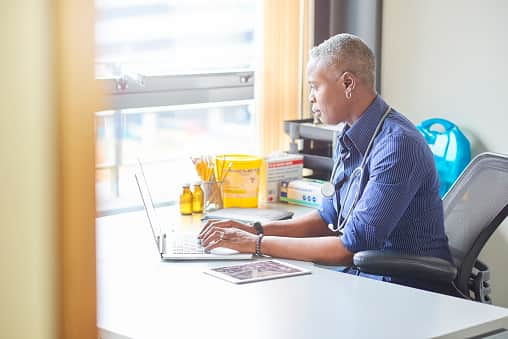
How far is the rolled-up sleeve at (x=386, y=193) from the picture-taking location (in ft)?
7.55

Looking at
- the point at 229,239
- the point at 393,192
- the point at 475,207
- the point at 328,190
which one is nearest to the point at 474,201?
the point at 475,207

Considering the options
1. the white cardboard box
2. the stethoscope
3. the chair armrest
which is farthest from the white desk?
the white cardboard box

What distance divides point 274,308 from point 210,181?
1174 millimetres

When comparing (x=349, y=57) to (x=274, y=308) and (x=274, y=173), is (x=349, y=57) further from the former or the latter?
(x=274, y=308)

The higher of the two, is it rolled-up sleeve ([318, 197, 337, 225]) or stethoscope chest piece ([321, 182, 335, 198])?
stethoscope chest piece ([321, 182, 335, 198])

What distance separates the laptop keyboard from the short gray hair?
71cm

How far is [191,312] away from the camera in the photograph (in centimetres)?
184

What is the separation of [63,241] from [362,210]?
4.91 ft

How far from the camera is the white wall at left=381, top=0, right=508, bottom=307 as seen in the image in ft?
11.3

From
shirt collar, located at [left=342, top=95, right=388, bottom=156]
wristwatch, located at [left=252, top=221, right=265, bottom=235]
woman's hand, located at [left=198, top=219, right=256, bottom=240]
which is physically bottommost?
wristwatch, located at [left=252, top=221, right=265, bottom=235]

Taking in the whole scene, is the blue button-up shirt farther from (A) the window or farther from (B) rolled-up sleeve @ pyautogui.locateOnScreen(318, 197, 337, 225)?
(A) the window

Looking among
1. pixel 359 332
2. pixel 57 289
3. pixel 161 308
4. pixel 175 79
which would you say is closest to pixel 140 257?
pixel 161 308

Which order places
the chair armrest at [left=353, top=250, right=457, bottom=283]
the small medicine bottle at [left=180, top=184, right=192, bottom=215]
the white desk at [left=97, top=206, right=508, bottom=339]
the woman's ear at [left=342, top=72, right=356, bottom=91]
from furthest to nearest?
the small medicine bottle at [left=180, top=184, right=192, bottom=215] < the woman's ear at [left=342, top=72, right=356, bottom=91] < the chair armrest at [left=353, top=250, right=457, bottom=283] < the white desk at [left=97, top=206, right=508, bottom=339]

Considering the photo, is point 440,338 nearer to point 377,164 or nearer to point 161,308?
point 161,308
